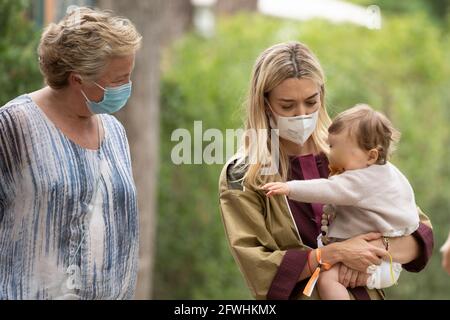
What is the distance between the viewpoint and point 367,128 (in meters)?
4.15

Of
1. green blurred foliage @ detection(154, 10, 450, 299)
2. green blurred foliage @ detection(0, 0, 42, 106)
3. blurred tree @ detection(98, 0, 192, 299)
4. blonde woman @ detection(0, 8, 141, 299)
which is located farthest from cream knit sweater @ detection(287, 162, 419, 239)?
green blurred foliage @ detection(154, 10, 450, 299)

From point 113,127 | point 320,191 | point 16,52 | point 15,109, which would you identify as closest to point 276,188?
point 320,191

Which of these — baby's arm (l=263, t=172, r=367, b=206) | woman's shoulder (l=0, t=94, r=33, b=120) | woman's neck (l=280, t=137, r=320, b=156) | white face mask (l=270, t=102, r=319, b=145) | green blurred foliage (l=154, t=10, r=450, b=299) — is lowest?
green blurred foliage (l=154, t=10, r=450, b=299)

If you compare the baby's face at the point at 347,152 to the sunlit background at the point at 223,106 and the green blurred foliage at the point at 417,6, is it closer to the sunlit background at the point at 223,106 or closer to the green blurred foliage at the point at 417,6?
the sunlit background at the point at 223,106

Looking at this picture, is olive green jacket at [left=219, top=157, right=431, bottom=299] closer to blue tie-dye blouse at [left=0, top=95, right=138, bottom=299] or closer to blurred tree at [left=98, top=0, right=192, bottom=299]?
blue tie-dye blouse at [left=0, top=95, right=138, bottom=299]

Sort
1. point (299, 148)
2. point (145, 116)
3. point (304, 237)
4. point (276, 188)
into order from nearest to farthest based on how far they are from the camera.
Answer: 1. point (276, 188)
2. point (304, 237)
3. point (299, 148)
4. point (145, 116)

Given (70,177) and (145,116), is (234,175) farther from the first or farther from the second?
(145,116)

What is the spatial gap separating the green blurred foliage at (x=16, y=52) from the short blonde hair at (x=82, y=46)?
304 cm

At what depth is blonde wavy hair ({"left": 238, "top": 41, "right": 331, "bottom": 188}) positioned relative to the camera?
4.28 meters

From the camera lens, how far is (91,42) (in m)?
4.30

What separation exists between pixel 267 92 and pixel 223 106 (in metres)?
7.42

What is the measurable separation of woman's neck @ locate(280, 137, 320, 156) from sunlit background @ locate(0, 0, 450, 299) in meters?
5.56

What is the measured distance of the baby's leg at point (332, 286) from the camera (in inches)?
161

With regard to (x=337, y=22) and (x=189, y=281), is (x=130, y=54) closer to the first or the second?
(x=189, y=281)
